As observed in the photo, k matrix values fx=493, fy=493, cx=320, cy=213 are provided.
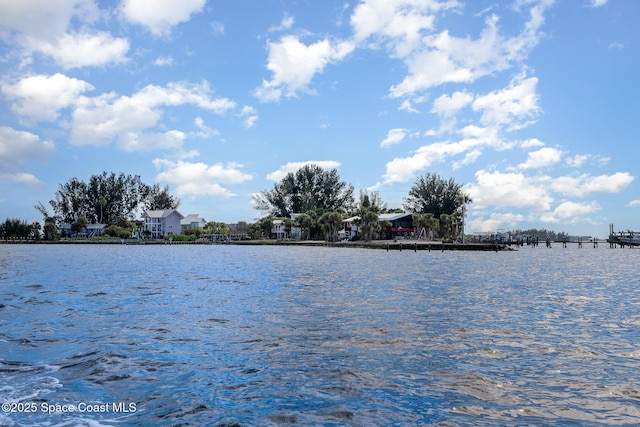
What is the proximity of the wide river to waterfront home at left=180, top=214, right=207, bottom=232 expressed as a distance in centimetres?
13268

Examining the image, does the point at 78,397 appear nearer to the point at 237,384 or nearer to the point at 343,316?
the point at 237,384

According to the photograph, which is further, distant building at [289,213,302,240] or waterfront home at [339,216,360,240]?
distant building at [289,213,302,240]

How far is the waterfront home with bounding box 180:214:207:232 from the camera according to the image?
152500 millimetres

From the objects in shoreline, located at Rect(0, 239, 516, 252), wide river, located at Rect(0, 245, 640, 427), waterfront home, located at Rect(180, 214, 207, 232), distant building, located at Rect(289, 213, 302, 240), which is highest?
waterfront home, located at Rect(180, 214, 207, 232)

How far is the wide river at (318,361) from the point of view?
782 centimetres

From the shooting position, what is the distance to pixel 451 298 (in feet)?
75.3

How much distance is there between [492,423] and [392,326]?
26.1 ft

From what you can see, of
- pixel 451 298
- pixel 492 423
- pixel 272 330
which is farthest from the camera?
pixel 451 298

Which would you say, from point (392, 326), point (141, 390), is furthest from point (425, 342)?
point (141, 390)

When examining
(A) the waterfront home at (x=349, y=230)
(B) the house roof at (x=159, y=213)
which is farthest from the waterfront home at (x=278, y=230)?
(B) the house roof at (x=159, y=213)

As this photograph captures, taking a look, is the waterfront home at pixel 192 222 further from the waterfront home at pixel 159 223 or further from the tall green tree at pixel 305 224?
the tall green tree at pixel 305 224

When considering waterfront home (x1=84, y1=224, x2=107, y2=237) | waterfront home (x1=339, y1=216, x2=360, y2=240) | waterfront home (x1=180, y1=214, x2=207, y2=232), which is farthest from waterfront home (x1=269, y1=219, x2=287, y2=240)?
waterfront home (x1=84, y1=224, x2=107, y2=237)

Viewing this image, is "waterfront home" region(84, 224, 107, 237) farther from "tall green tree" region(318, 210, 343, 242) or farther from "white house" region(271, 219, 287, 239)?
"tall green tree" region(318, 210, 343, 242)

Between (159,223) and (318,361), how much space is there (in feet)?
462
